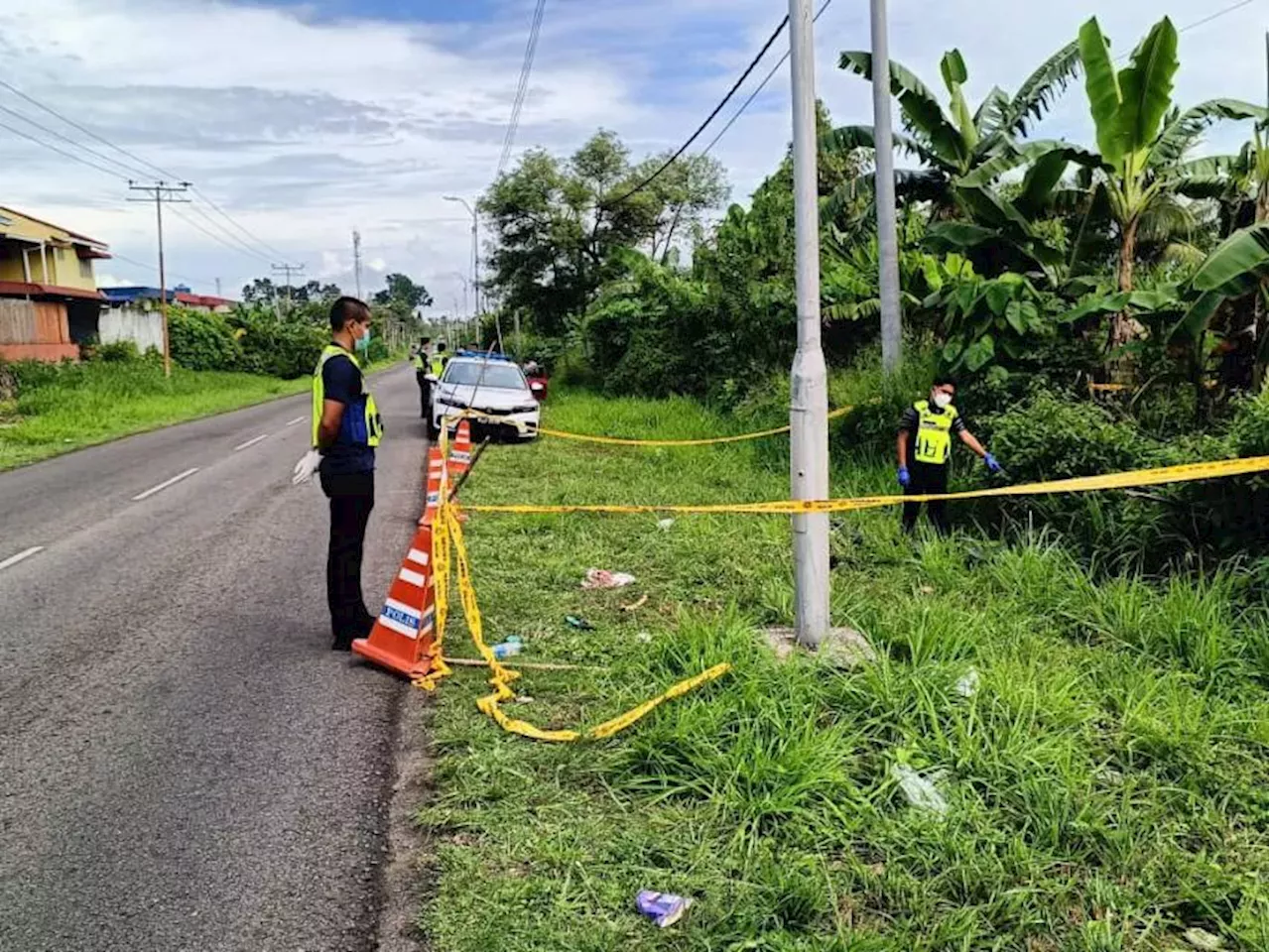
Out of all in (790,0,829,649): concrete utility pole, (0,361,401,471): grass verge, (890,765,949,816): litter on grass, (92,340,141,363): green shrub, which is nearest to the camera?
(890,765,949,816): litter on grass

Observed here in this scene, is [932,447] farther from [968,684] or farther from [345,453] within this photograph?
[345,453]

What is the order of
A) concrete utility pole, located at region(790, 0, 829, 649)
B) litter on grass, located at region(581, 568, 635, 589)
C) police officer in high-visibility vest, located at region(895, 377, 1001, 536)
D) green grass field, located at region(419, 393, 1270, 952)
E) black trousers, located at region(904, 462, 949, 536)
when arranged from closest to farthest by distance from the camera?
1. green grass field, located at region(419, 393, 1270, 952)
2. concrete utility pole, located at region(790, 0, 829, 649)
3. litter on grass, located at region(581, 568, 635, 589)
4. police officer in high-visibility vest, located at region(895, 377, 1001, 536)
5. black trousers, located at region(904, 462, 949, 536)

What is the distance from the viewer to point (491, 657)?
5.27m

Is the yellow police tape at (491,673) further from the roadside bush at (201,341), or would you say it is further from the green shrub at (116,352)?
the roadside bush at (201,341)

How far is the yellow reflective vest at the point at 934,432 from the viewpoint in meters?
8.06

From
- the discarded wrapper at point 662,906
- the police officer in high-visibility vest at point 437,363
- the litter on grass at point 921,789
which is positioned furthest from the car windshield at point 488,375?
the discarded wrapper at point 662,906

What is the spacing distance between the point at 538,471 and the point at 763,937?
9821 millimetres

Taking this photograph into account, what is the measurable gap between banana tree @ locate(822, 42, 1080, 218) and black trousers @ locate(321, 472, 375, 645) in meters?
8.23

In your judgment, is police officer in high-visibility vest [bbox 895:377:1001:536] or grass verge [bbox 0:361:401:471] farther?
grass verge [bbox 0:361:401:471]

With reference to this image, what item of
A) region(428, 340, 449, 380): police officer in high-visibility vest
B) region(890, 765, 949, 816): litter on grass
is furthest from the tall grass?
region(890, 765, 949, 816): litter on grass

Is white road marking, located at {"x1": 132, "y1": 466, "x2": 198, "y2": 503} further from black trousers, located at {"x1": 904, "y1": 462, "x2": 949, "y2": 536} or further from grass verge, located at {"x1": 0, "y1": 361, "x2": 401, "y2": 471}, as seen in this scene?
black trousers, located at {"x1": 904, "y1": 462, "x2": 949, "y2": 536}

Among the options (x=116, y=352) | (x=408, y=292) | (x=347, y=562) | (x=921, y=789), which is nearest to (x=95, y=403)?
(x=116, y=352)

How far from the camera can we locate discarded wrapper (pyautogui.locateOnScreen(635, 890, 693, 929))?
3.13m

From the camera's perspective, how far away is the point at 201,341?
42125 mm
